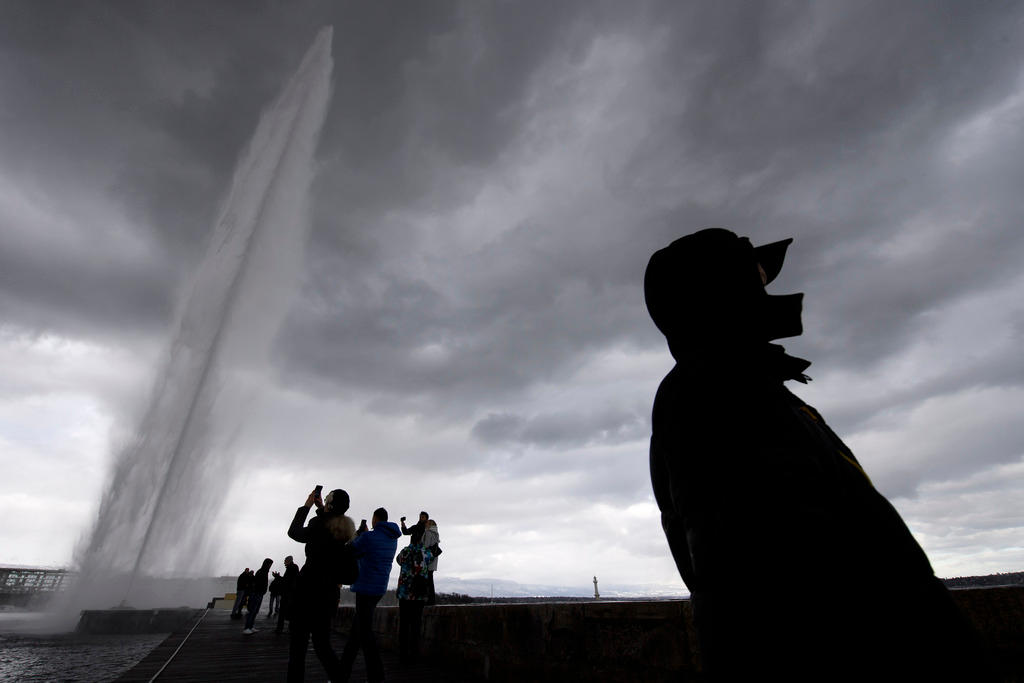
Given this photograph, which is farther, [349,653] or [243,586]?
[243,586]

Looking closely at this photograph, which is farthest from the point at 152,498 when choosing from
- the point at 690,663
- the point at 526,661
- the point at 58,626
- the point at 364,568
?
the point at 690,663

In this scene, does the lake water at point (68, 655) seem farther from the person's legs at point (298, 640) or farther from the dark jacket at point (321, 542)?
the dark jacket at point (321, 542)

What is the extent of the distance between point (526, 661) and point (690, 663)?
2176 mm

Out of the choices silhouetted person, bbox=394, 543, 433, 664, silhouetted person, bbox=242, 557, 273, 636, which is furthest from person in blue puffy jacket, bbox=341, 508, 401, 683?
silhouetted person, bbox=242, 557, 273, 636

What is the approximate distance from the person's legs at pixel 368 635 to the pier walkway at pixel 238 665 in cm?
103

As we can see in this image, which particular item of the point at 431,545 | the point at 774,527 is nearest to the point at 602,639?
the point at 774,527

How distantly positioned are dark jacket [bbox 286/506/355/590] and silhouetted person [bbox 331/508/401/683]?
0.31 m

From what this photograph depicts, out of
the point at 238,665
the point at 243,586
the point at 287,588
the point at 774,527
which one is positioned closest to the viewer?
the point at 774,527

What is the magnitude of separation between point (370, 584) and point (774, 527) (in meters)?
5.10

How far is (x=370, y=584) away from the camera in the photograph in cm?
525

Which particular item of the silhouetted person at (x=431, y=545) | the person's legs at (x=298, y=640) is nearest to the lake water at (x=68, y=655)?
the person's legs at (x=298, y=640)

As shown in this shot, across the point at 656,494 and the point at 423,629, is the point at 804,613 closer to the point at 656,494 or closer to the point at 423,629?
the point at 656,494

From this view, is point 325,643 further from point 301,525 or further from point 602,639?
point 602,639

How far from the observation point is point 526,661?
196 inches
